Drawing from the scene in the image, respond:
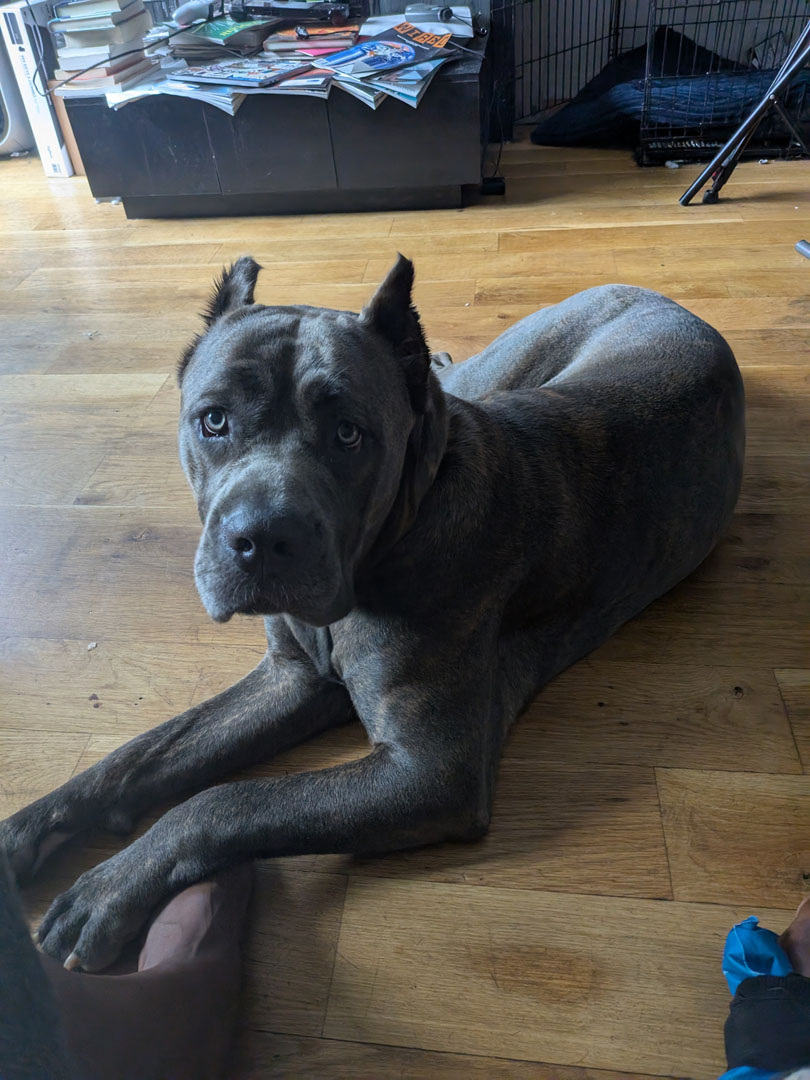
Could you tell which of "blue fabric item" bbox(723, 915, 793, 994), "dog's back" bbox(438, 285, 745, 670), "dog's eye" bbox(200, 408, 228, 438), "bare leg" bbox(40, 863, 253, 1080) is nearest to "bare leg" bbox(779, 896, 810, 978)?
"blue fabric item" bbox(723, 915, 793, 994)

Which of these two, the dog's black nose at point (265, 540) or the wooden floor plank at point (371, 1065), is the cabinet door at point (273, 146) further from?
the wooden floor plank at point (371, 1065)

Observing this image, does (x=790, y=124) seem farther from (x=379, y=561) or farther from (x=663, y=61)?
(x=379, y=561)

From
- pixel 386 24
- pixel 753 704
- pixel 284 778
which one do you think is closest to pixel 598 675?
pixel 753 704

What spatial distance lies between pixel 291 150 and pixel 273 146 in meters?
0.07

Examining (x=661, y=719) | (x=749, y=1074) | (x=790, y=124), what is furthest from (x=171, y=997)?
(x=790, y=124)

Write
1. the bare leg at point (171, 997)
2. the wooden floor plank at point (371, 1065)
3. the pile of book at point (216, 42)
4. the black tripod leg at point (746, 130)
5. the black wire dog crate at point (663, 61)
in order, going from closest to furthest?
the bare leg at point (171, 997)
the wooden floor plank at point (371, 1065)
the black tripod leg at point (746, 130)
the pile of book at point (216, 42)
the black wire dog crate at point (663, 61)

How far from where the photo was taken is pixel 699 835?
1.40 meters

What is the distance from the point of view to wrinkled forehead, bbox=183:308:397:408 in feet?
4.11

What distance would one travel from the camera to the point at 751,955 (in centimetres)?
117

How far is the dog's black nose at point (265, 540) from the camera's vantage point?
1.18 metres

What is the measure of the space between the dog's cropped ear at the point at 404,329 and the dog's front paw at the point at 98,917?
817 mm

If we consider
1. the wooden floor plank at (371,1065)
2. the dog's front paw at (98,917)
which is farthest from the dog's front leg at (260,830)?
the wooden floor plank at (371,1065)

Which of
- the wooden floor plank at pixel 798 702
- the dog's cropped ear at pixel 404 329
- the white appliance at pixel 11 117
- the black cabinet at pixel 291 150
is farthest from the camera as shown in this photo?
the white appliance at pixel 11 117

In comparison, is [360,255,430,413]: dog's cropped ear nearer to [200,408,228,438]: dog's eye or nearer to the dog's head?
the dog's head
